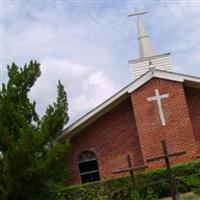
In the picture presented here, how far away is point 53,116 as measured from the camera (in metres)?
19.3

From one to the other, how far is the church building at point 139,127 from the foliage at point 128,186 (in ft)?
4.94

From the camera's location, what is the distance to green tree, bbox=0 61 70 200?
1734 cm

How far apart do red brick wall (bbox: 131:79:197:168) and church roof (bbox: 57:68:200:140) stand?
22 cm

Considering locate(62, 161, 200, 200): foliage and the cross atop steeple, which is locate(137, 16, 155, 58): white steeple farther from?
locate(62, 161, 200, 200): foliage

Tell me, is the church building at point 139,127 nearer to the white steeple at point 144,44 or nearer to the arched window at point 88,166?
the arched window at point 88,166

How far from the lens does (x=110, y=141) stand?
21766mm

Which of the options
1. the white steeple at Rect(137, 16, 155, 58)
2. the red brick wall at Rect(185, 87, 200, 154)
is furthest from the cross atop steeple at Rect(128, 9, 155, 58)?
the red brick wall at Rect(185, 87, 200, 154)

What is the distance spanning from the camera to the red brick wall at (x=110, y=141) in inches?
848

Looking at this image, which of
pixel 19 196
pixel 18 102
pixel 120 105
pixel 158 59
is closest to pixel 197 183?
pixel 19 196

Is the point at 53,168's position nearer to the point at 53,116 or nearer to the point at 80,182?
the point at 53,116

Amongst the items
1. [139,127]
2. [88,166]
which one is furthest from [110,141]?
[139,127]

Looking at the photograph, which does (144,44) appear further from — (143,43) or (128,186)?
(128,186)

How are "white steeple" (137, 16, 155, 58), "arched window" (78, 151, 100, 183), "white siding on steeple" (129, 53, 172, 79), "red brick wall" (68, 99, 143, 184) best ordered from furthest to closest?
"white steeple" (137, 16, 155, 58) < "white siding on steeple" (129, 53, 172, 79) < "arched window" (78, 151, 100, 183) < "red brick wall" (68, 99, 143, 184)

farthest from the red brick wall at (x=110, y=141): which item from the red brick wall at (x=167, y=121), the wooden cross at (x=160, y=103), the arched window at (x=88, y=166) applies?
the wooden cross at (x=160, y=103)
